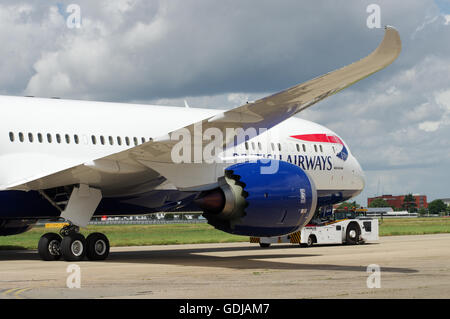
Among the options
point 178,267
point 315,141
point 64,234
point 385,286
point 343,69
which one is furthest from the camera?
point 315,141

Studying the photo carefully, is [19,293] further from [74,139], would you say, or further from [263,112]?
[74,139]

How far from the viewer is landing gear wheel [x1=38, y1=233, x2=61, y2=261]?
16.5 meters

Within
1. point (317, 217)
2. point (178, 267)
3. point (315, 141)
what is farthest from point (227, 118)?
point (317, 217)

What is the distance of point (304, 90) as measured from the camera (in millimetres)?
12438

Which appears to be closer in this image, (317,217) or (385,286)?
(385,286)

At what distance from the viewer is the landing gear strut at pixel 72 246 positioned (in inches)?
627

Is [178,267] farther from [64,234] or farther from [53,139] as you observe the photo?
[53,139]

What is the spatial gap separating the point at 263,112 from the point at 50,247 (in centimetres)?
701

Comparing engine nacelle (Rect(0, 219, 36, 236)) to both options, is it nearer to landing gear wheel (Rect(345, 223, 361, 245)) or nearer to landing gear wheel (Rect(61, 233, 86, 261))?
landing gear wheel (Rect(61, 233, 86, 261))

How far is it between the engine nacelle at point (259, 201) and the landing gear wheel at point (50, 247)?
4.32 meters

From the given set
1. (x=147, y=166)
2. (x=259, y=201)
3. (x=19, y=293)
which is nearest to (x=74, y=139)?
(x=147, y=166)

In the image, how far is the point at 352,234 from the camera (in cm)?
2548
